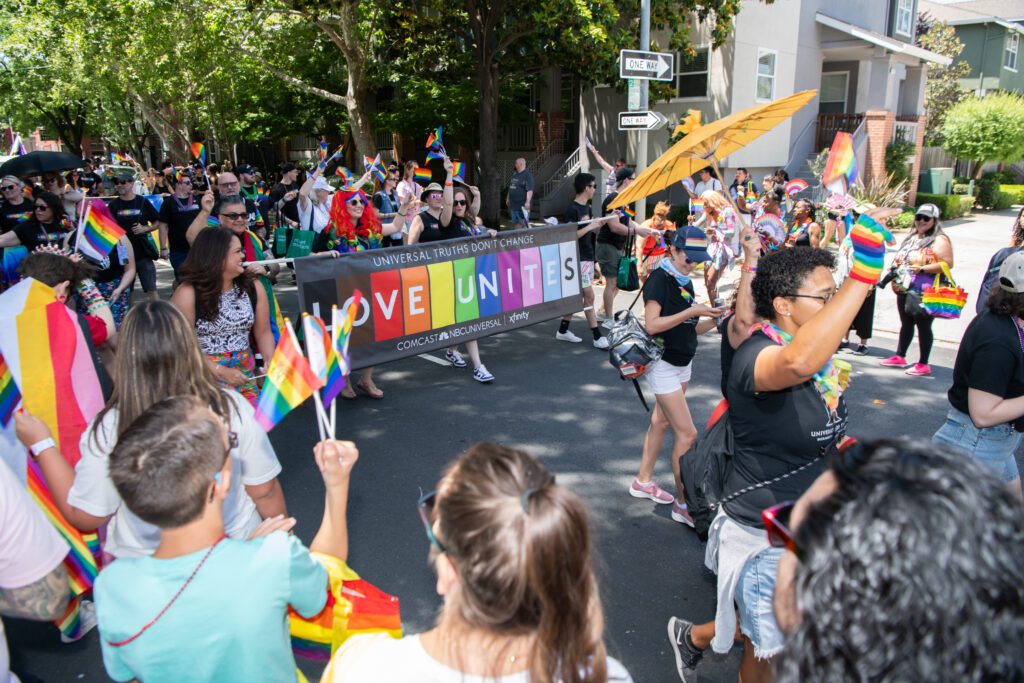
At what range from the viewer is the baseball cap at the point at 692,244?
14.4ft

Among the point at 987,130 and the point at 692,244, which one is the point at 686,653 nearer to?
the point at 692,244

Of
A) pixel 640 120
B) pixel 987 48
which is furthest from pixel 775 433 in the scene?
pixel 987 48

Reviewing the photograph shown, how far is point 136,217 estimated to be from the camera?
8094mm

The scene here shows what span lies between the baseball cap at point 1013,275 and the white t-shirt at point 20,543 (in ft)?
12.4

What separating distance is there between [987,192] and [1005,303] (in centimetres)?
2527

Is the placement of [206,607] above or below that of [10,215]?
below

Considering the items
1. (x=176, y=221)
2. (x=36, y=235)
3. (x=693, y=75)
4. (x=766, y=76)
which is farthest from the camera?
(x=766, y=76)

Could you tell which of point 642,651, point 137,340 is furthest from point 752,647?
point 137,340

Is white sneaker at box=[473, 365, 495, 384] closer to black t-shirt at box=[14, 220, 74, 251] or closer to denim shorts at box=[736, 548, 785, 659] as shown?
black t-shirt at box=[14, 220, 74, 251]

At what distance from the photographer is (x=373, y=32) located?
63.6 feet

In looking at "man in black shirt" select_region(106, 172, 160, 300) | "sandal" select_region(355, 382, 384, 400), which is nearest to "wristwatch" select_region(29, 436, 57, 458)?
"sandal" select_region(355, 382, 384, 400)

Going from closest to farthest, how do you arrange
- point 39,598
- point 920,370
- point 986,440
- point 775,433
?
point 39,598, point 775,433, point 986,440, point 920,370

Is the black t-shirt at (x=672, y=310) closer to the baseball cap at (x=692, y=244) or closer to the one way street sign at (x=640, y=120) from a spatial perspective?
the baseball cap at (x=692, y=244)

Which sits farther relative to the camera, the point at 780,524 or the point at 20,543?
the point at 20,543
